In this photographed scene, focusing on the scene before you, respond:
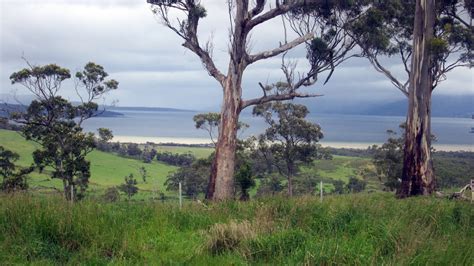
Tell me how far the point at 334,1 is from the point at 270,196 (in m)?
10.3

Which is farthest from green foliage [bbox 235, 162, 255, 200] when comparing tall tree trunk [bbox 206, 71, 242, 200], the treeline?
the treeline

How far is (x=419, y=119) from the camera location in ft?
53.7

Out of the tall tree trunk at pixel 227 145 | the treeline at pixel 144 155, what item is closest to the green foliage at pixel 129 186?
the treeline at pixel 144 155

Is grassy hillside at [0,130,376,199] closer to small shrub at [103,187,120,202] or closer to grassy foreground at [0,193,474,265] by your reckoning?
small shrub at [103,187,120,202]

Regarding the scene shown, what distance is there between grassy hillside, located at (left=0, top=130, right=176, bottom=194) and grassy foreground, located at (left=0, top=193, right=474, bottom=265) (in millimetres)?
25607

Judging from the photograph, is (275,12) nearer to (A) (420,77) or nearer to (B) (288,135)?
(A) (420,77)

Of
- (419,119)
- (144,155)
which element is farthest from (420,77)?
(144,155)

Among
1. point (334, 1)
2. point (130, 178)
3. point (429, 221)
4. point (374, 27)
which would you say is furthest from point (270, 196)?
point (130, 178)

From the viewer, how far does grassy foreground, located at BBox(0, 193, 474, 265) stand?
6.28 m

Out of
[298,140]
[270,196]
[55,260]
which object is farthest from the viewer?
[298,140]

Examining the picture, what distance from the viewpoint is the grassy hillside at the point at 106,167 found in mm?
37166

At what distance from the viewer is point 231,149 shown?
16.3m

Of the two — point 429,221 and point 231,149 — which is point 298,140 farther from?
point 429,221

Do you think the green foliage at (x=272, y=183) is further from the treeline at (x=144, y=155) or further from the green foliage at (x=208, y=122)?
the treeline at (x=144, y=155)
